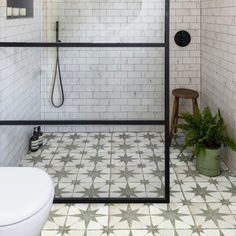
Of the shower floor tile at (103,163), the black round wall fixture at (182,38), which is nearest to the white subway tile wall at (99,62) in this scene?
the shower floor tile at (103,163)

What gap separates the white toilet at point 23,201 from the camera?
1255mm

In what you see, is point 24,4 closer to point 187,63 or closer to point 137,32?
point 137,32

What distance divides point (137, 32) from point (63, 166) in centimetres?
124

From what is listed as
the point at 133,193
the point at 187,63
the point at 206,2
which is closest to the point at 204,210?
the point at 133,193

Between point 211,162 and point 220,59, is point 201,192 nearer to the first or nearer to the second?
point 211,162

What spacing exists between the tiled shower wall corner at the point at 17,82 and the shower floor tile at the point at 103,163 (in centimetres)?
22

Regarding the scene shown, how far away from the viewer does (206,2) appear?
141 inches

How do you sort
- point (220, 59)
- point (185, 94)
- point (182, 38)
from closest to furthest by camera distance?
point (220, 59), point (185, 94), point (182, 38)

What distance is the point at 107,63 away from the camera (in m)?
2.46

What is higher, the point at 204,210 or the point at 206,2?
the point at 206,2

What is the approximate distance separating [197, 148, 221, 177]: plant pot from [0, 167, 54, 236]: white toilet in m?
1.65

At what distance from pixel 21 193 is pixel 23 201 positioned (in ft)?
0.24

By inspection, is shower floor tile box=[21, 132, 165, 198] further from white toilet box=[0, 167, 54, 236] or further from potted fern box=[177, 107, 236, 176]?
white toilet box=[0, 167, 54, 236]

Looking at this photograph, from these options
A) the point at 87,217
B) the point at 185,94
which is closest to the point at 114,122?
the point at 87,217
